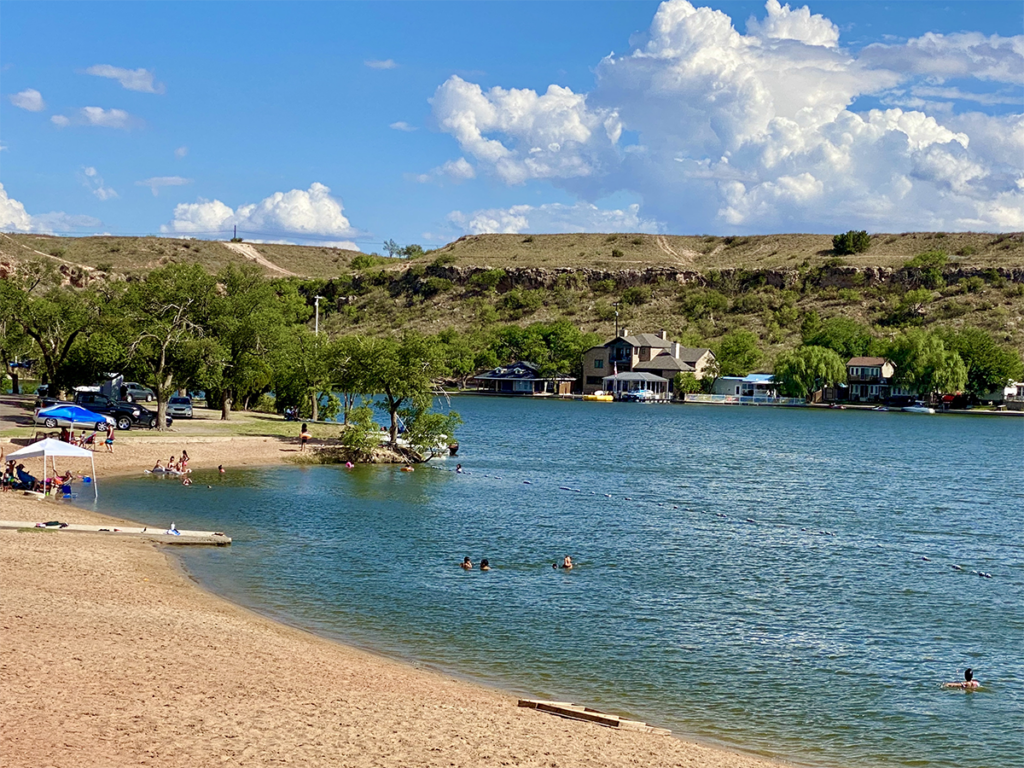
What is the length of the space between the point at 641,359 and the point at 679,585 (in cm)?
13722

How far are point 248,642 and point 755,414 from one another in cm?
11402

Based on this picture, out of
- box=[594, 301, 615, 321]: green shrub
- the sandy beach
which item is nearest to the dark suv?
the sandy beach

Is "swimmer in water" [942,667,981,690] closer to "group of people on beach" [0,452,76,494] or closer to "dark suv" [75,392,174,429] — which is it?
"group of people on beach" [0,452,76,494]

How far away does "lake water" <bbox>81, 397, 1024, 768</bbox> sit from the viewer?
1870 cm

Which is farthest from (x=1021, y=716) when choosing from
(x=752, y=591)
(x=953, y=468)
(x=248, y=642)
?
(x=953, y=468)

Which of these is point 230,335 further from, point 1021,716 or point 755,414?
point 755,414

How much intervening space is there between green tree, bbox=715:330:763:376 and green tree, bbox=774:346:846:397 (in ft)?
33.3

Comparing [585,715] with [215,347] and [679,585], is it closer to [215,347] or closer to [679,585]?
[679,585]

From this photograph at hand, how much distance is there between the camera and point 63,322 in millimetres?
69188

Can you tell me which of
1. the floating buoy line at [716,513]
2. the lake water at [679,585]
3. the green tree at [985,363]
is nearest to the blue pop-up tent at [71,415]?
the lake water at [679,585]

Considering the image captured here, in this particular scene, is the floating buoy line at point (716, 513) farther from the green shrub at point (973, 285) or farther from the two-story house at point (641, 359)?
the green shrub at point (973, 285)

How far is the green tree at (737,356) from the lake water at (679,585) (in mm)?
99371

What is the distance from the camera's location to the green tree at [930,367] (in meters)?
137

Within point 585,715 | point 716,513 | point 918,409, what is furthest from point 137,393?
point 918,409
